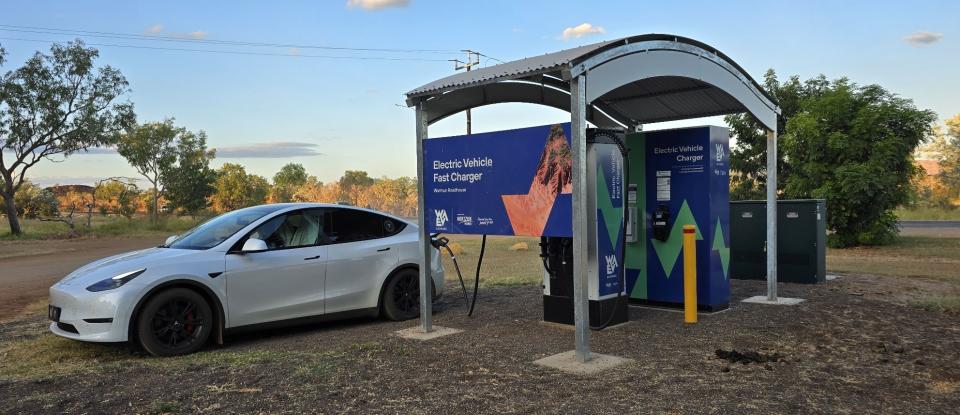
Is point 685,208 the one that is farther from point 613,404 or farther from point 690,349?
point 613,404

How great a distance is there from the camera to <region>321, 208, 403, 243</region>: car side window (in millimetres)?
8234

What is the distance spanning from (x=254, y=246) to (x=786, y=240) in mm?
8890

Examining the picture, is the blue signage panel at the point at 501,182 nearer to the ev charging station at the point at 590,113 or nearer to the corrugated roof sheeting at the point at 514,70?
the ev charging station at the point at 590,113

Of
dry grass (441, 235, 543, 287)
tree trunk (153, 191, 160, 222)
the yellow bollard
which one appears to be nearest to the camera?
the yellow bollard

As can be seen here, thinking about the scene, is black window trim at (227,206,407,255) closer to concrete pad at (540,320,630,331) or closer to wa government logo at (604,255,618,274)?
concrete pad at (540,320,630,331)

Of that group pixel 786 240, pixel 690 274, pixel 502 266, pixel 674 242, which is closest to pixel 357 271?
pixel 690 274

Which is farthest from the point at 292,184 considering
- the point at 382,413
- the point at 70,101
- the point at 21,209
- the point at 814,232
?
the point at 382,413

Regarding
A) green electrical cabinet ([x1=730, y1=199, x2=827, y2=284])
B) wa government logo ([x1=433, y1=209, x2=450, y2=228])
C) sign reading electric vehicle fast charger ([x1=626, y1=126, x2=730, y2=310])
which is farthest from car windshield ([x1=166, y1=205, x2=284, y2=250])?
green electrical cabinet ([x1=730, y1=199, x2=827, y2=284])

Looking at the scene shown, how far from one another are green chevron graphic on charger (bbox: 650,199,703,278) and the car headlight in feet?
19.6

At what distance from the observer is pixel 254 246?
722 cm

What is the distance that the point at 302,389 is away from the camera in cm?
541

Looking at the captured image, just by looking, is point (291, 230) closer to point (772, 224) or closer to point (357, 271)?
point (357, 271)

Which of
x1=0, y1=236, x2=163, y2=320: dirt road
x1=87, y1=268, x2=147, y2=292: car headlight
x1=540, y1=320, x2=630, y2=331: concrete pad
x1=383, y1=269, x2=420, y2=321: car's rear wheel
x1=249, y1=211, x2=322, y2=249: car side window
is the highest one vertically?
x1=249, y1=211, x2=322, y2=249: car side window

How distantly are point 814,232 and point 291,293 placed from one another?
862 cm
